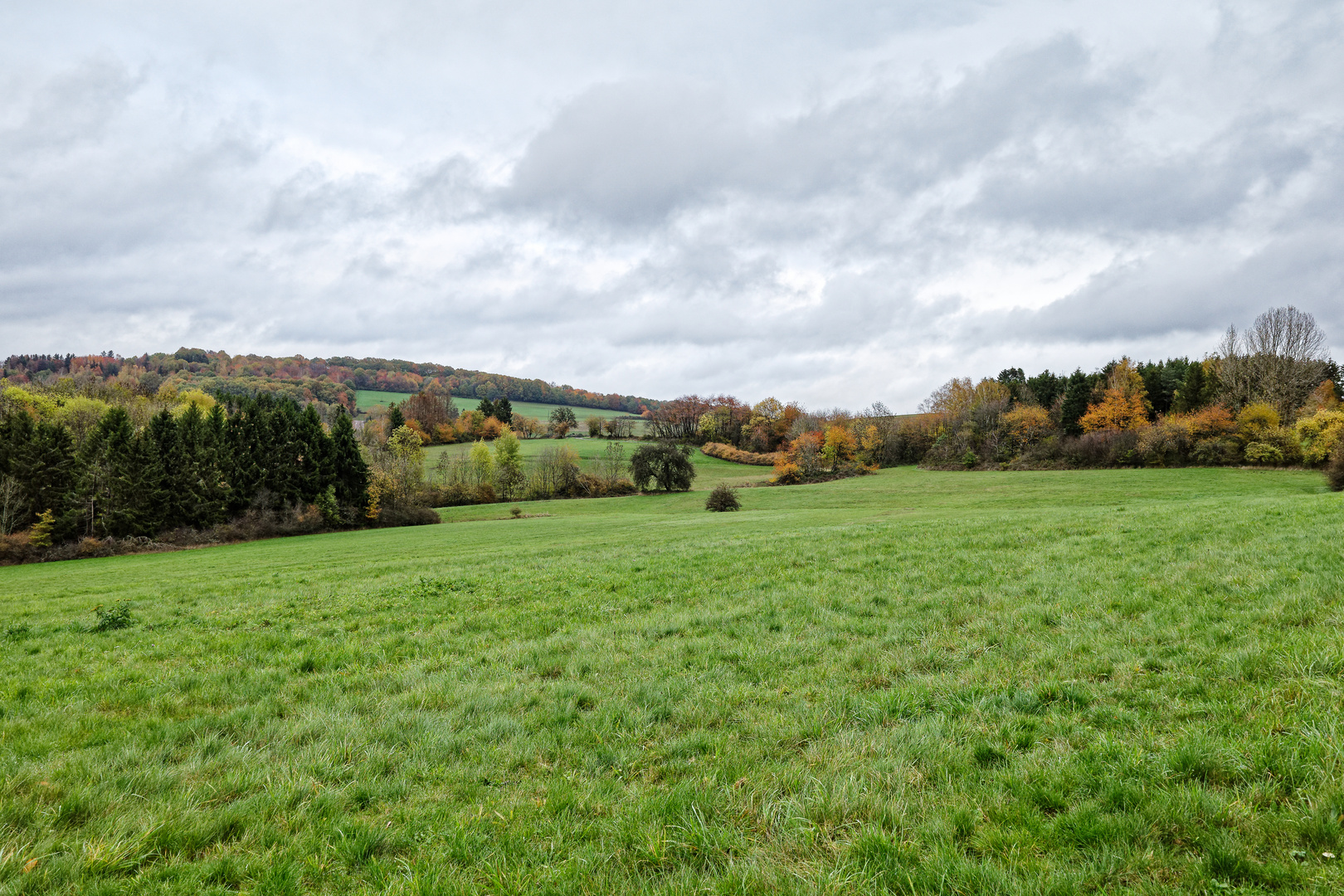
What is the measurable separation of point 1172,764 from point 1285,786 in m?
0.56

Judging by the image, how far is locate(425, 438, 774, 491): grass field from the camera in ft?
295

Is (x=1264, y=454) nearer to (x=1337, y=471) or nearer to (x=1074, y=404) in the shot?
(x=1337, y=471)

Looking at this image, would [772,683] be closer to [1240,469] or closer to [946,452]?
[1240,469]

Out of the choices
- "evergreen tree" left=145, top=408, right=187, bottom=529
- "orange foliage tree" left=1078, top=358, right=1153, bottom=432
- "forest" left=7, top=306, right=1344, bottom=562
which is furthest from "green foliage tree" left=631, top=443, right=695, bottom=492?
"orange foliage tree" left=1078, top=358, right=1153, bottom=432

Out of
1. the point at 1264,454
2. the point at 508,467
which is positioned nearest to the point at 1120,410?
the point at 1264,454

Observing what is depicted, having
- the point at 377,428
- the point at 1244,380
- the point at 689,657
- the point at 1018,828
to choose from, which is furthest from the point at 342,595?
the point at 1244,380

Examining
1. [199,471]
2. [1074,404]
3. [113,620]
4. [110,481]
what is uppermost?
[1074,404]

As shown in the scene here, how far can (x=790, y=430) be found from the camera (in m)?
109

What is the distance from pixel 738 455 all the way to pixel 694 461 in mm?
8806

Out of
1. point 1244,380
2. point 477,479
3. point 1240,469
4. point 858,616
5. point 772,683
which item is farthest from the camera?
point 477,479

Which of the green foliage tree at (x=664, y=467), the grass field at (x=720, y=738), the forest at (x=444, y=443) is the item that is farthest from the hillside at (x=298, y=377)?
the grass field at (x=720, y=738)

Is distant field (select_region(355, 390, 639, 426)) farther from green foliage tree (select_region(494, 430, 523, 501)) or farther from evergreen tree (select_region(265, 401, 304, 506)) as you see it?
evergreen tree (select_region(265, 401, 304, 506))

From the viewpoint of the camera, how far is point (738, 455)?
11138 centimetres

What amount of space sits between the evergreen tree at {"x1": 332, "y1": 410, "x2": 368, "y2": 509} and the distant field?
2709 inches
